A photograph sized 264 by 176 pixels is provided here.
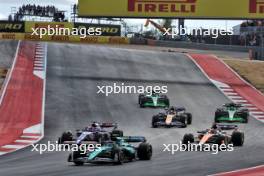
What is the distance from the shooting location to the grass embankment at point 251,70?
42.1 metres

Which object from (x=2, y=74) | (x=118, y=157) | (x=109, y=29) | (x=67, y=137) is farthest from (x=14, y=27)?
(x=118, y=157)

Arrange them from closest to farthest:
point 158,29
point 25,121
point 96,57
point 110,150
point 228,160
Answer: point 110,150
point 228,160
point 25,121
point 96,57
point 158,29

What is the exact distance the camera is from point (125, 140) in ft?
62.8

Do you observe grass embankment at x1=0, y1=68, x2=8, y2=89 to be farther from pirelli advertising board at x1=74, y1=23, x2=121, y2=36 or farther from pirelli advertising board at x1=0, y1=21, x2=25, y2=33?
pirelli advertising board at x1=74, y1=23, x2=121, y2=36

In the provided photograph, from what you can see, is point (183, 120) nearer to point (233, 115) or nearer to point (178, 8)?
point (233, 115)

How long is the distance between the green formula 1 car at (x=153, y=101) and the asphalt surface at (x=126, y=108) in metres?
0.39

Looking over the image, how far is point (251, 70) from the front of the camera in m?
46.3

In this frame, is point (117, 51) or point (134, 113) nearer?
point (134, 113)

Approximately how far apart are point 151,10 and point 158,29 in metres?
38.3

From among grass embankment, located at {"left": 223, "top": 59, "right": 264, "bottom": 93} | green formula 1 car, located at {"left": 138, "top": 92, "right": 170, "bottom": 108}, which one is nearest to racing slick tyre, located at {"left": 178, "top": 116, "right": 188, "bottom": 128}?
green formula 1 car, located at {"left": 138, "top": 92, "right": 170, "bottom": 108}

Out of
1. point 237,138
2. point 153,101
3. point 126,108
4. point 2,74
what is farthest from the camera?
point 2,74

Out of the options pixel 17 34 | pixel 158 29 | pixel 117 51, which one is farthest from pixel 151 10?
pixel 158 29

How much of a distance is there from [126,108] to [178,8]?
1005 centimetres

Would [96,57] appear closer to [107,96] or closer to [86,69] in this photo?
[86,69]
